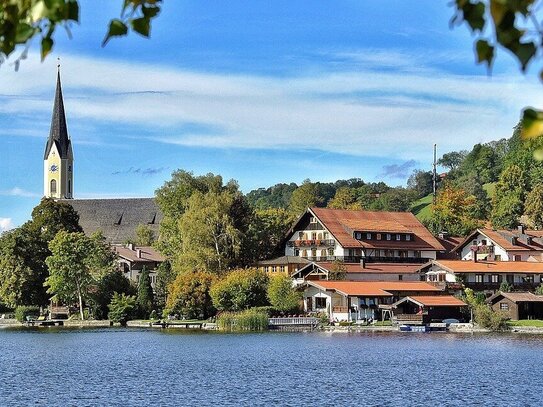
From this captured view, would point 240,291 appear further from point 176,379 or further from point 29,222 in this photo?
point 176,379

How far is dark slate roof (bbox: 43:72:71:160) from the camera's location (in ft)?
433

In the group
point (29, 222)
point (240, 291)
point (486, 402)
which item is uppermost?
point (29, 222)

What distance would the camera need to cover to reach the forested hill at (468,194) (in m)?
102

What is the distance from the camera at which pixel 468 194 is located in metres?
122

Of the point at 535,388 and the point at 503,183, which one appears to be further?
the point at 503,183

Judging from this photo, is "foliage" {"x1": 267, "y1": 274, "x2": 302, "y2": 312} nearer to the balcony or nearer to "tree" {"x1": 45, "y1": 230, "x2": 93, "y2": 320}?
the balcony

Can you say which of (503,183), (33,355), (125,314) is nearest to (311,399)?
(33,355)

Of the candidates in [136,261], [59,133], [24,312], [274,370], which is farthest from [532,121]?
[59,133]

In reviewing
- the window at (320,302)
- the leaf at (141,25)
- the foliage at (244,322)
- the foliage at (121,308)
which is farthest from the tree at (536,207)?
the leaf at (141,25)

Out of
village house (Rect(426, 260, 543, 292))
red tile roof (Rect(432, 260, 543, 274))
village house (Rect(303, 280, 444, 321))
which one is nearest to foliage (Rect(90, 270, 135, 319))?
village house (Rect(303, 280, 444, 321))

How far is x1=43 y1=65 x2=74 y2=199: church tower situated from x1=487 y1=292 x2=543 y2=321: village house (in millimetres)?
81672

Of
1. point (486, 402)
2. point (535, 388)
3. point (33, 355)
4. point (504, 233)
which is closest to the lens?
point (486, 402)

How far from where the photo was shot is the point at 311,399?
29.4 metres

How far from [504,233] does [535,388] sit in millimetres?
51541
